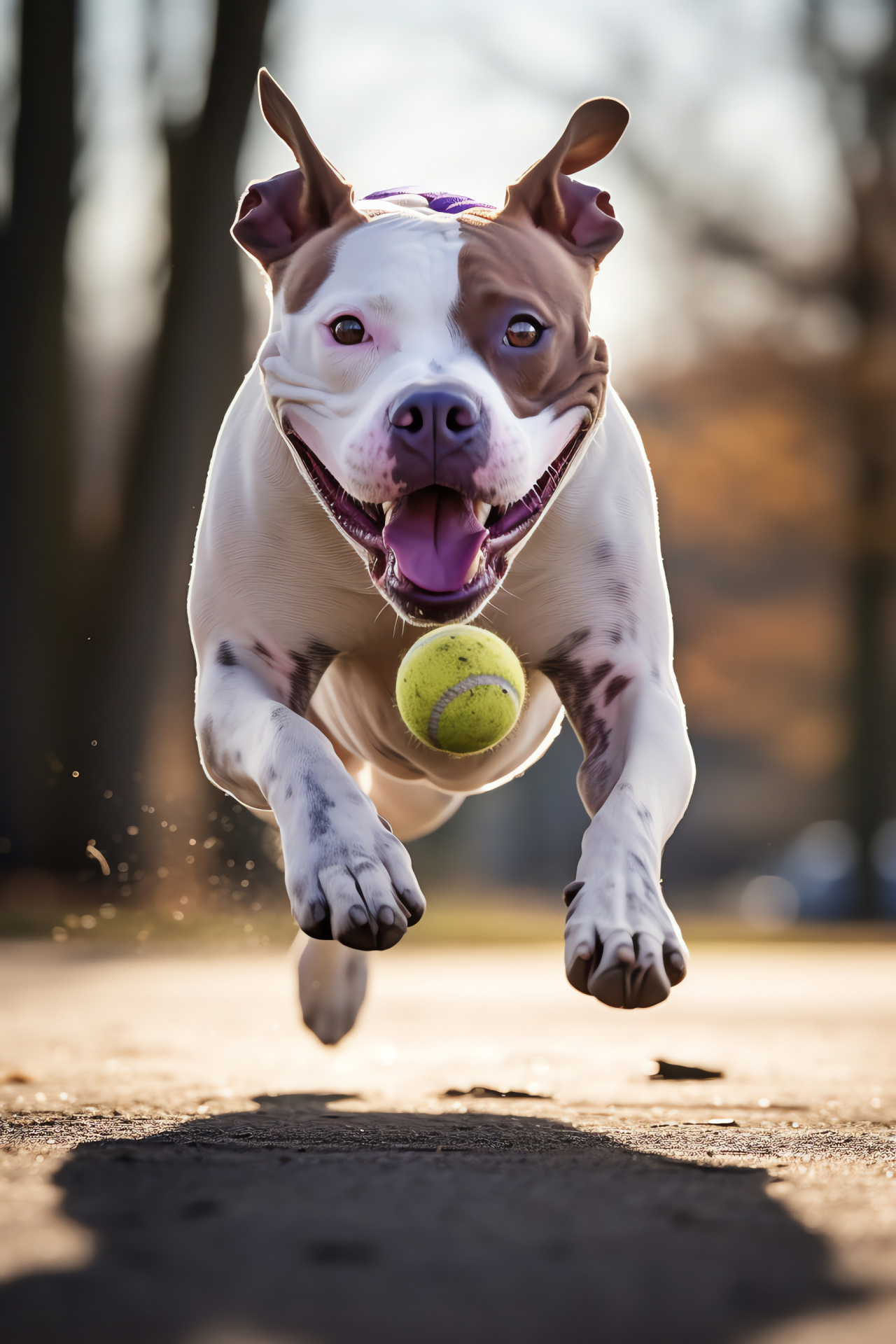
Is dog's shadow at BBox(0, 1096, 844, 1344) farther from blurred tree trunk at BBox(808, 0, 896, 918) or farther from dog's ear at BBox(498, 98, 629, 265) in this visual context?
blurred tree trunk at BBox(808, 0, 896, 918)

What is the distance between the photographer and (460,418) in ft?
10.1

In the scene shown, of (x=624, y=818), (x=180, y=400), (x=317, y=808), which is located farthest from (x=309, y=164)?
(x=180, y=400)

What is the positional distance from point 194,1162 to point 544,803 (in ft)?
85.0

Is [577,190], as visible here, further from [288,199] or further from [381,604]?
[381,604]

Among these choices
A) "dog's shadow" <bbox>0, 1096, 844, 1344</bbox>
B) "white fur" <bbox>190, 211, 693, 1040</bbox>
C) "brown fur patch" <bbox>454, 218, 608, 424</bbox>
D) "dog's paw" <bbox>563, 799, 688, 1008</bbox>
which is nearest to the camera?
"dog's shadow" <bbox>0, 1096, 844, 1344</bbox>

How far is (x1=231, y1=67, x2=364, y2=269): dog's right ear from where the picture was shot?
135 inches

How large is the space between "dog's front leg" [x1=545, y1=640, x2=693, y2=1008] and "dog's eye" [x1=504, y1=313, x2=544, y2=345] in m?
0.69

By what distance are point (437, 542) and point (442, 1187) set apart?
1380 millimetres

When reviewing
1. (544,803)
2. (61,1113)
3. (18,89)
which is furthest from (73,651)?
(544,803)

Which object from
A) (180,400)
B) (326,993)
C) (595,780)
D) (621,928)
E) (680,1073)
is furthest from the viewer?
(180,400)

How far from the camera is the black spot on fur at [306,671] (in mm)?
3654

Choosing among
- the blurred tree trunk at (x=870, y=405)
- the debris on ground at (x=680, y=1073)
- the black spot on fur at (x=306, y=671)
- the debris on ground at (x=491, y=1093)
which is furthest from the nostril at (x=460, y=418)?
the blurred tree trunk at (x=870, y=405)

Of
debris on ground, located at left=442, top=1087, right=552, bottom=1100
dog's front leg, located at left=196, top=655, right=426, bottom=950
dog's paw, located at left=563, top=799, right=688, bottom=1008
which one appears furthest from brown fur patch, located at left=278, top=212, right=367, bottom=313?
debris on ground, located at left=442, top=1087, right=552, bottom=1100

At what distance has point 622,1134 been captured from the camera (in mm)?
3045
